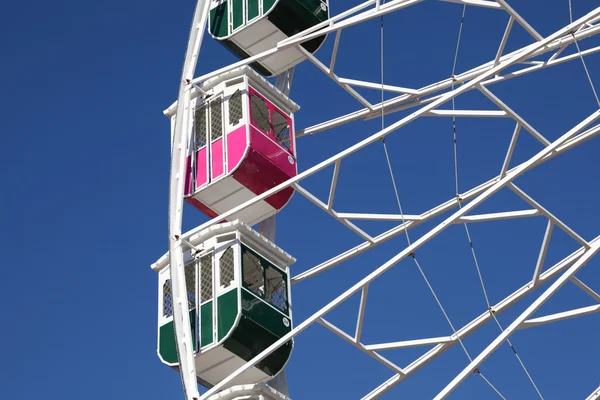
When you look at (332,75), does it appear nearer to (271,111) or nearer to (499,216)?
(271,111)

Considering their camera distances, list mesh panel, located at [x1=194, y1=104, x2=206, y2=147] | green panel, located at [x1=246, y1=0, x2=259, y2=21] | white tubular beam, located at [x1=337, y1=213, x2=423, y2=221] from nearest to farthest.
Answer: white tubular beam, located at [x1=337, y1=213, x2=423, y2=221]
mesh panel, located at [x1=194, y1=104, x2=206, y2=147]
green panel, located at [x1=246, y1=0, x2=259, y2=21]

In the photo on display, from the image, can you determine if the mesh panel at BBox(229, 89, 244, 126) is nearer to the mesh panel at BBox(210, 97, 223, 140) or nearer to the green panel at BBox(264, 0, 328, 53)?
the mesh panel at BBox(210, 97, 223, 140)

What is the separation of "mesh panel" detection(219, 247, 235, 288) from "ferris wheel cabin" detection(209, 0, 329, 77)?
4518mm

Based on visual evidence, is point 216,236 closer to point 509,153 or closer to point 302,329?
point 302,329

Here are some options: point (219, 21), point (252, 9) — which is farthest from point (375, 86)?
point (219, 21)

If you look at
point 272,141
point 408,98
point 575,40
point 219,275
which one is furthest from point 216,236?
point 575,40

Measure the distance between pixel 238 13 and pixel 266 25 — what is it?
27.4 inches

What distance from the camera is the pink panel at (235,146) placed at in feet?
72.0

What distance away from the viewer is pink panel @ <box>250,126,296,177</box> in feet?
72.6

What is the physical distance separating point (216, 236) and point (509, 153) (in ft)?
14.6

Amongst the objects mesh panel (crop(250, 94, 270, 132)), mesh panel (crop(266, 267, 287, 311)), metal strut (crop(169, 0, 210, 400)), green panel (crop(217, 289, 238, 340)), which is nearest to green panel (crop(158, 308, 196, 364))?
green panel (crop(217, 289, 238, 340))

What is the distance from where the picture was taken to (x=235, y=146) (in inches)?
870

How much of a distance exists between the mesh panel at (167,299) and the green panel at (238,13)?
5.15 m

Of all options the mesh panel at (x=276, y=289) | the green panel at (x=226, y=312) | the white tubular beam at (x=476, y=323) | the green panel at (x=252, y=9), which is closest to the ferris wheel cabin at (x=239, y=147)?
the mesh panel at (x=276, y=289)
